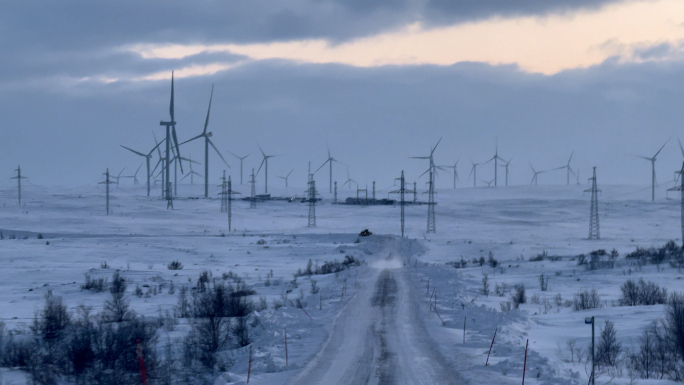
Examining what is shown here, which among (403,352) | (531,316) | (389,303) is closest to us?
(403,352)

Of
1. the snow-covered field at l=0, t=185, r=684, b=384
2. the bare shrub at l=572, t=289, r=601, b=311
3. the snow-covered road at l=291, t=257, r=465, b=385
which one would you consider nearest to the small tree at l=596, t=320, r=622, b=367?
the snow-covered field at l=0, t=185, r=684, b=384

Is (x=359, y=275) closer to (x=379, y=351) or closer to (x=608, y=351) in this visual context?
(x=379, y=351)

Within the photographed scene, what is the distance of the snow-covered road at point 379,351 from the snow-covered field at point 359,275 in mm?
190

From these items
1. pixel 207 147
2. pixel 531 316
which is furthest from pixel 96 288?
pixel 207 147

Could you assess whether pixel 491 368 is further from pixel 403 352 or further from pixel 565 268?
pixel 565 268

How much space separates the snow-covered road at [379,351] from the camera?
15.2m

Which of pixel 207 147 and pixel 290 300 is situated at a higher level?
pixel 207 147

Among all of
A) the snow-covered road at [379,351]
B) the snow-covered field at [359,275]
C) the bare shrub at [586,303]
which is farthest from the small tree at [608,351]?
the bare shrub at [586,303]

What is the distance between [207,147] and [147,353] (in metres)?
114

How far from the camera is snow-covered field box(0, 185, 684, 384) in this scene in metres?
18.0

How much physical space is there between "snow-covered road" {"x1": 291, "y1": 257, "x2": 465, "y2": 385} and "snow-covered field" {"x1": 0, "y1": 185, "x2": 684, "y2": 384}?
0.62 feet

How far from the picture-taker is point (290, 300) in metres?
29.2

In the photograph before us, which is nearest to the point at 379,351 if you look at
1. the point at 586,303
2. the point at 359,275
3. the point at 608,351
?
the point at 608,351

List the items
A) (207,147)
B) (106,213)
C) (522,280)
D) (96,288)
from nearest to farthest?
(96,288), (522,280), (106,213), (207,147)
